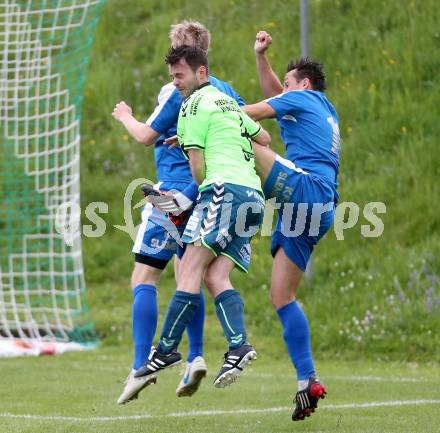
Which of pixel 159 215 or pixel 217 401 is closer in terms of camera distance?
pixel 159 215

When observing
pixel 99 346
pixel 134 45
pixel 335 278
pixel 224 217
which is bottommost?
pixel 99 346

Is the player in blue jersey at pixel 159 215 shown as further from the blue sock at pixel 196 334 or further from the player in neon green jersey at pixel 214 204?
the player in neon green jersey at pixel 214 204

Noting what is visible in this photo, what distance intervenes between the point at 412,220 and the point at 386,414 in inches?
226

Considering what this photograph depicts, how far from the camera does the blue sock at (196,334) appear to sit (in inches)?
280

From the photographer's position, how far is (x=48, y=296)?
533 inches

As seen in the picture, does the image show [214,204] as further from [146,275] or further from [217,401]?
[217,401]

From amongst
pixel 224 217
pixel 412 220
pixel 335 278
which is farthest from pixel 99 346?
pixel 224 217

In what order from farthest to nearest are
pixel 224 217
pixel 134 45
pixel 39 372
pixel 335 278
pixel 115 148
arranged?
pixel 134 45
pixel 115 148
pixel 335 278
pixel 39 372
pixel 224 217

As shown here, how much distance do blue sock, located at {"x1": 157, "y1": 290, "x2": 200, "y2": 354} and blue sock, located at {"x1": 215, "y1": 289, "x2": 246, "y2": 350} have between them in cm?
17

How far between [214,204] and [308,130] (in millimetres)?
1087

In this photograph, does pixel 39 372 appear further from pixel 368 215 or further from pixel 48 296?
pixel 368 215

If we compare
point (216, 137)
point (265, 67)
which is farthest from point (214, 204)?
point (265, 67)

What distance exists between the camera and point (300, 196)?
6668mm

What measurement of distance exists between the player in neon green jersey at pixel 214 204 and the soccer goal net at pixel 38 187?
548 cm
